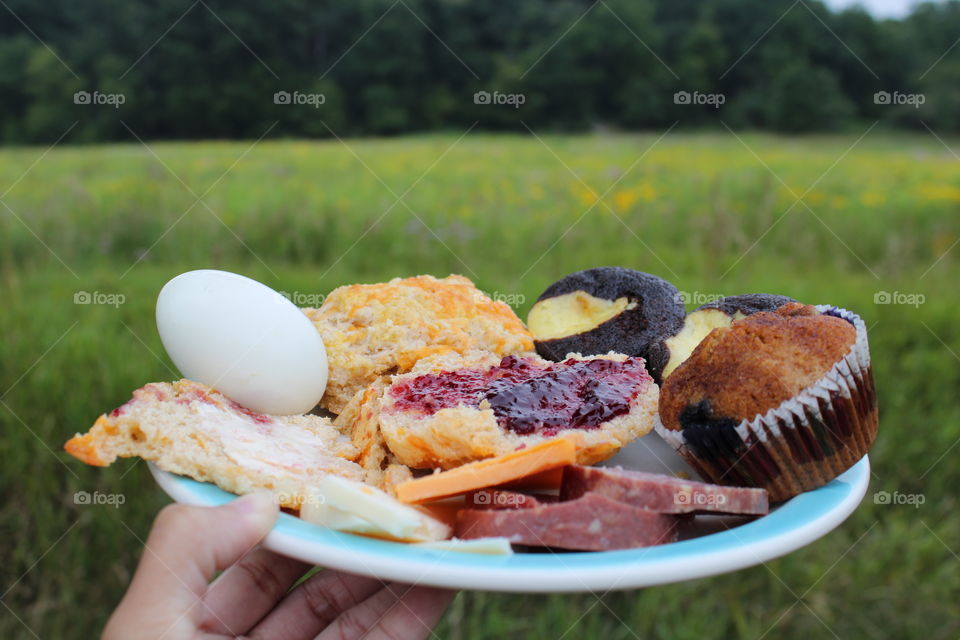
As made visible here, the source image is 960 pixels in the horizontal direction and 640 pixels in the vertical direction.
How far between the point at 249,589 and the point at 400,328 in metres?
0.79

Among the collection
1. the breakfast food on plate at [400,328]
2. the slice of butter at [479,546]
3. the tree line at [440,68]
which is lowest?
the tree line at [440,68]

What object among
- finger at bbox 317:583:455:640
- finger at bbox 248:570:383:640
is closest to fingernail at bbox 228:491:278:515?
finger at bbox 317:583:455:640

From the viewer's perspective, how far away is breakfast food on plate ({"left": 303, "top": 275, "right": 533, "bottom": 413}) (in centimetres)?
214

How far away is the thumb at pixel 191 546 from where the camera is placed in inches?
54.1

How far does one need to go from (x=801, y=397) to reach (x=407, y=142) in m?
10.5

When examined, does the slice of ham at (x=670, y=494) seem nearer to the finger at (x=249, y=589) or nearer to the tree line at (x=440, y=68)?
the finger at (x=249, y=589)

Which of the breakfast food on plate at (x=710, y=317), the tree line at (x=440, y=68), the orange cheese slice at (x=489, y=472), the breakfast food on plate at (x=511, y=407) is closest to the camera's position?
the orange cheese slice at (x=489, y=472)

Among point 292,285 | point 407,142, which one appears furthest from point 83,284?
point 407,142

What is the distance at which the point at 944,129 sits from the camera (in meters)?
11.3

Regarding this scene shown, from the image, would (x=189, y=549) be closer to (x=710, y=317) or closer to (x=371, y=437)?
(x=371, y=437)

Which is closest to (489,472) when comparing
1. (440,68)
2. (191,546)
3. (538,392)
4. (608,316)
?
(538,392)

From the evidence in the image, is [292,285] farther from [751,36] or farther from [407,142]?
[751,36]

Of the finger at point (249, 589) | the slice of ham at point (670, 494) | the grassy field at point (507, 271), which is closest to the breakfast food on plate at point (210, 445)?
the finger at point (249, 589)

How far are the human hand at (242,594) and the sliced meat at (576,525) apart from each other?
422mm
